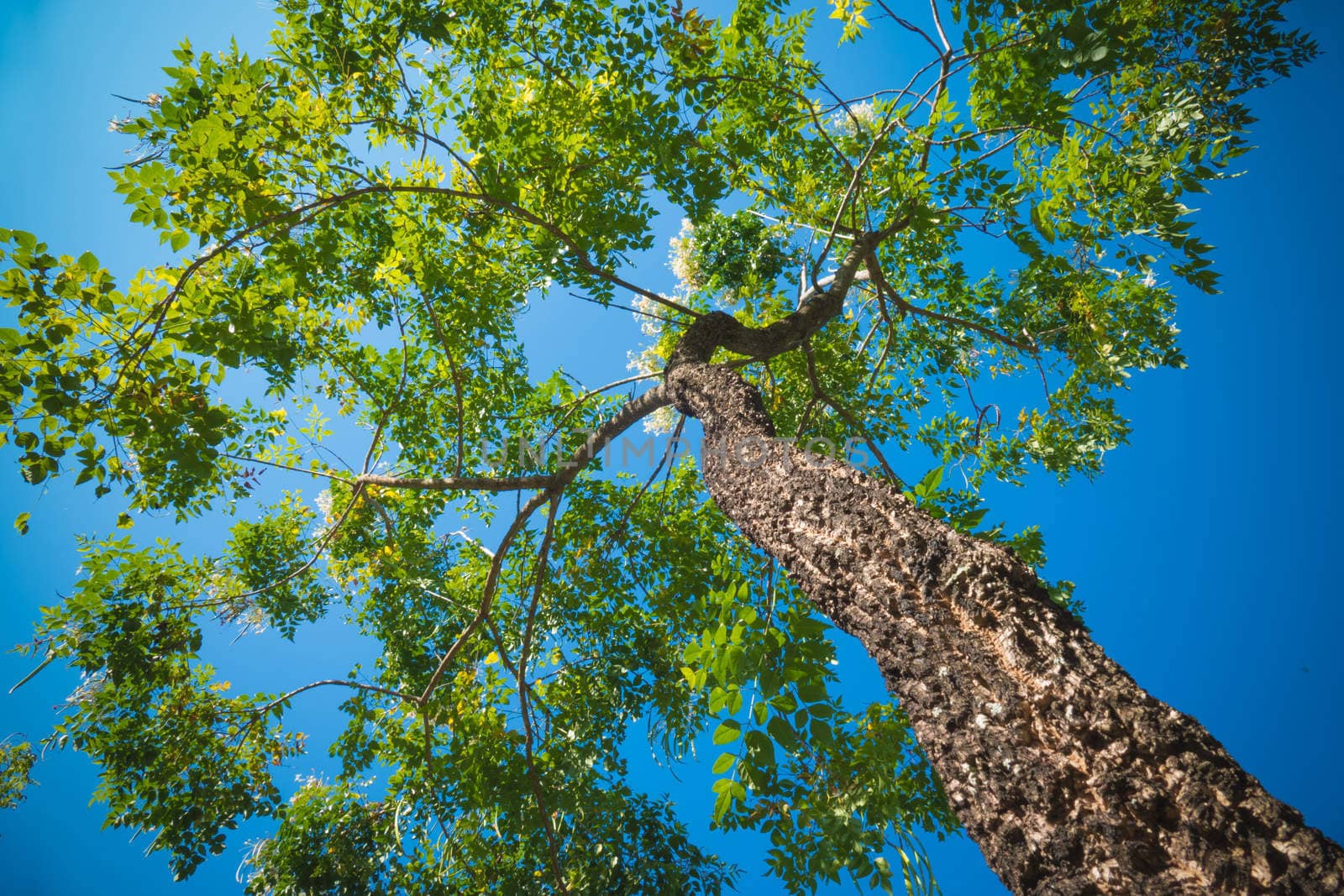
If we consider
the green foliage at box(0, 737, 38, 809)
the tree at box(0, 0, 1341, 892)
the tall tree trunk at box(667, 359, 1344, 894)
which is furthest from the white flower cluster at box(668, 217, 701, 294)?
the green foliage at box(0, 737, 38, 809)

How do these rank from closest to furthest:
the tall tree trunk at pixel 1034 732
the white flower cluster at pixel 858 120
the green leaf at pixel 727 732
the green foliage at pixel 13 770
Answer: the tall tree trunk at pixel 1034 732, the green leaf at pixel 727 732, the green foliage at pixel 13 770, the white flower cluster at pixel 858 120

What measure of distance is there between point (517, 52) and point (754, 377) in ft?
9.57

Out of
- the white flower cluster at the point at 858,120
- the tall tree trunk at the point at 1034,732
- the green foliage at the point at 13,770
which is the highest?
the white flower cluster at the point at 858,120

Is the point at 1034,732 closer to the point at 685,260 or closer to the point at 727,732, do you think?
the point at 727,732

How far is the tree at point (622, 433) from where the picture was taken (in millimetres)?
1225

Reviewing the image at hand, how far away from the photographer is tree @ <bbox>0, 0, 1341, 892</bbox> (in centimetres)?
122

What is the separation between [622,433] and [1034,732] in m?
3.08

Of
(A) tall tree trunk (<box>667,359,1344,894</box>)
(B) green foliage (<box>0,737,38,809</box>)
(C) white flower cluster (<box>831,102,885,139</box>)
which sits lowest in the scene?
(A) tall tree trunk (<box>667,359,1344,894</box>)

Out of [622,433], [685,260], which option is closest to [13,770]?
[622,433]

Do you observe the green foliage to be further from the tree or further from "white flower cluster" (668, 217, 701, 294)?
"white flower cluster" (668, 217, 701, 294)

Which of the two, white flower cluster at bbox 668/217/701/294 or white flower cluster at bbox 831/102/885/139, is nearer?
white flower cluster at bbox 831/102/885/139

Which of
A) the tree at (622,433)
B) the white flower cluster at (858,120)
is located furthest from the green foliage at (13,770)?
the white flower cluster at (858,120)

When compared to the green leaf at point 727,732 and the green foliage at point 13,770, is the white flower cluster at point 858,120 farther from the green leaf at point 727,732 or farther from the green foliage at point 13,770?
the green foliage at point 13,770

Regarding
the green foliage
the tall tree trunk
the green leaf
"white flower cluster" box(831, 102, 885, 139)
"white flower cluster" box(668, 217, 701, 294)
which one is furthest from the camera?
"white flower cluster" box(668, 217, 701, 294)
